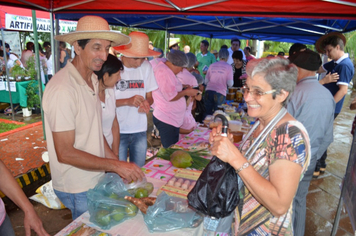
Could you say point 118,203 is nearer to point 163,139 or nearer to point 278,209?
point 278,209

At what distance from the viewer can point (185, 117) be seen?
3826mm

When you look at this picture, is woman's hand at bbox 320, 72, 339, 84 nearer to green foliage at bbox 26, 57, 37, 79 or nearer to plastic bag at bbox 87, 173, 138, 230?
plastic bag at bbox 87, 173, 138, 230

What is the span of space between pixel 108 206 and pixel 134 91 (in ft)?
5.41

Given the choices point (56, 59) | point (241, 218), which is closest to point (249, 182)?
point (241, 218)

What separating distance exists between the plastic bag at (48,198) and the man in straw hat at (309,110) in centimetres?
279

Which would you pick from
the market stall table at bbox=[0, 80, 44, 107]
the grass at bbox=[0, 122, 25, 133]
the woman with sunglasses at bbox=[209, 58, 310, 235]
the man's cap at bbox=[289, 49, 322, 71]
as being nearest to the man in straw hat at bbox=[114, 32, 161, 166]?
the man's cap at bbox=[289, 49, 322, 71]

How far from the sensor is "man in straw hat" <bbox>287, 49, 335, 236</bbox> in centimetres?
230

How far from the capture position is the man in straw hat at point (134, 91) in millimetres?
2829

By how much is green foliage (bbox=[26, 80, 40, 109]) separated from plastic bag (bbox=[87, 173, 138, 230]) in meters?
6.92

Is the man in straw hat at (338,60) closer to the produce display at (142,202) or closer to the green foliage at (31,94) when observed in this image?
the produce display at (142,202)

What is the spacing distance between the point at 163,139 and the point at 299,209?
79.8 inches

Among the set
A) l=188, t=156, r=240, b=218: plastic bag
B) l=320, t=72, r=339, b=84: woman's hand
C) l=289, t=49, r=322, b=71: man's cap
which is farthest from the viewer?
l=320, t=72, r=339, b=84: woman's hand

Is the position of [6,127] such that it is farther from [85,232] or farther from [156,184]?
[85,232]

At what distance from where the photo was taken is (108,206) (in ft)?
5.05
